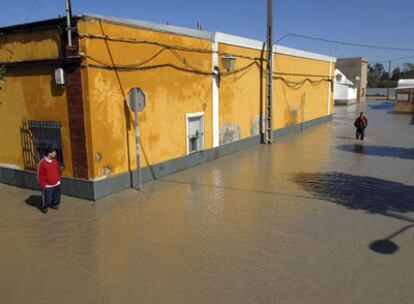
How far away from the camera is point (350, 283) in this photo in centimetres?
520

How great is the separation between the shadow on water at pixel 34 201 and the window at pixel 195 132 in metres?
4.94

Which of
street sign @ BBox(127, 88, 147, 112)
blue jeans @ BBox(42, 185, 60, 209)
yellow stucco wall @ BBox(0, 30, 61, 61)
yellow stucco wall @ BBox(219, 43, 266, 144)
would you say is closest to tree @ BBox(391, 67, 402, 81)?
yellow stucco wall @ BBox(219, 43, 266, 144)

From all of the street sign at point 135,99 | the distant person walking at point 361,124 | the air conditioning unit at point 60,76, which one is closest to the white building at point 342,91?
the distant person walking at point 361,124

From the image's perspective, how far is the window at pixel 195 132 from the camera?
41.4ft

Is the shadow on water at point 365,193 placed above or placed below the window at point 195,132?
below

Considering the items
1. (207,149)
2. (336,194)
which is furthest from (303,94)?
(336,194)

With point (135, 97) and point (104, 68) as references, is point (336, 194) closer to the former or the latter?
point (135, 97)

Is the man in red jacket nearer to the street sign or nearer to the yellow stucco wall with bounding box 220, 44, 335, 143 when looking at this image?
the street sign

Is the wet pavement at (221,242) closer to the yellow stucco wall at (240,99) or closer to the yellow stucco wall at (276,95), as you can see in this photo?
the yellow stucco wall at (240,99)

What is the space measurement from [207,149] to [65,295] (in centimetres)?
907

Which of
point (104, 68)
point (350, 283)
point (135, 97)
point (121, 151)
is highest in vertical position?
point (104, 68)

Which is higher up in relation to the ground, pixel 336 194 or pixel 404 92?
pixel 404 92

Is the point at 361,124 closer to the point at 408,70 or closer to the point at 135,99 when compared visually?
the point at 135,99

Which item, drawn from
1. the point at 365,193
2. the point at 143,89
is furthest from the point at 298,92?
the point at 143,89
